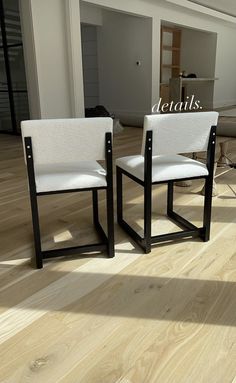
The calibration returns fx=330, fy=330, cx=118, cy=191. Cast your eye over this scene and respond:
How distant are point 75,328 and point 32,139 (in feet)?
2.83

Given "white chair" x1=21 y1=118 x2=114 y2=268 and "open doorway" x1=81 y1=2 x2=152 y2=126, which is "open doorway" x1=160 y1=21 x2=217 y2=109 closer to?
"open doorway" x1=81 y1=2 x2=152 y2=126

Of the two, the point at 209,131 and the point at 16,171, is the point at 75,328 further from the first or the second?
the point at 16,171

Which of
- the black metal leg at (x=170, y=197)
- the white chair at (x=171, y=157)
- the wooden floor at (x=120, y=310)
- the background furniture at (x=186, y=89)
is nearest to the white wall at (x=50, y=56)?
the background furniture at (x=186, y=89)

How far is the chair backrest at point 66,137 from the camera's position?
1545 mm

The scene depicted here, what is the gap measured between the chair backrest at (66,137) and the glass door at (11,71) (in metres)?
4.58

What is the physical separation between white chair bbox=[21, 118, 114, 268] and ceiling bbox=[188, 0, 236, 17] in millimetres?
7016

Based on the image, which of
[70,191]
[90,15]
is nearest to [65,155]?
[70,191]

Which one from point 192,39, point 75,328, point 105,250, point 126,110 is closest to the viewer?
point 75,328

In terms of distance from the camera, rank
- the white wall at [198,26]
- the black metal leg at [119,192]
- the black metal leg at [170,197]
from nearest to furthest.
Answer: the black metal leg at [119,192], the black metal leg at [170,197], the white wall at [198,26]

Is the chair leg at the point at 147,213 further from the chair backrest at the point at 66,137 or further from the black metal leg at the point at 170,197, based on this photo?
the black metal leg at the point at 170,197

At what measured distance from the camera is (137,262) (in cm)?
183

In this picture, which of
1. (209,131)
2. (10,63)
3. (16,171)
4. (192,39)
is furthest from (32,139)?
(192,39)

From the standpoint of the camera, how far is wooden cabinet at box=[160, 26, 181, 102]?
8.94m

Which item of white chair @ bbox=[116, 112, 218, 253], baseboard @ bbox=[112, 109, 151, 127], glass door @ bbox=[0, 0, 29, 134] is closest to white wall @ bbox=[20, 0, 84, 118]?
glass door @ bbox=[0, 0, 29, 134]
